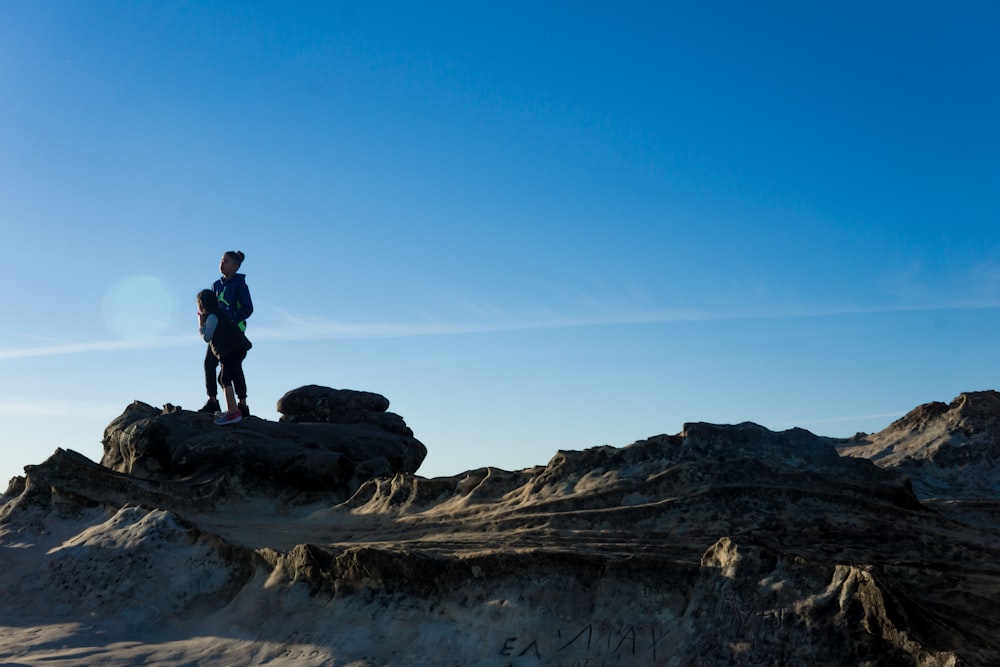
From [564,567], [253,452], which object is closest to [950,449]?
→ [564,567]

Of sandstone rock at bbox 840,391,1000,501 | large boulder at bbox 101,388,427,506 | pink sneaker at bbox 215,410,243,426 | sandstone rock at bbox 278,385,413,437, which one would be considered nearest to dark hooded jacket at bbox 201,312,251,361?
pink sneaker at bbox 215,410,243,426

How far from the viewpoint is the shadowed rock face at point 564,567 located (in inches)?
176

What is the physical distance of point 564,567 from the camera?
5250 mm

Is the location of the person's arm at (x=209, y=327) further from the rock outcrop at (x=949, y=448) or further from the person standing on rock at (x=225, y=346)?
the rock outcrop at (x=949, y=448)

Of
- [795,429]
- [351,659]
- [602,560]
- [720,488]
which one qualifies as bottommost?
[351,659]

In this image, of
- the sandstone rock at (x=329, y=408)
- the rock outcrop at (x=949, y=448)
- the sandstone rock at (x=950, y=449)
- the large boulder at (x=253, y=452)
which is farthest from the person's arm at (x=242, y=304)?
the rock outcrop at (x=949, y=448)

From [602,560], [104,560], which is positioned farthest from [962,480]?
[104,560]

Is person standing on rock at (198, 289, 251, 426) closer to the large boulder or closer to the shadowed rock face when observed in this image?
the large boulder

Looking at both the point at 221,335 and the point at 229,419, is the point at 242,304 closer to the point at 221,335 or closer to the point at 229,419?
the point at 221,335

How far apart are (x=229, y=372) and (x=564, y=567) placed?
8.08 m

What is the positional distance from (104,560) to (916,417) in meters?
9.77

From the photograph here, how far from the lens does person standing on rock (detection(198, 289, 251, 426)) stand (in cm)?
1192

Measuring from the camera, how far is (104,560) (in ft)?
23.7

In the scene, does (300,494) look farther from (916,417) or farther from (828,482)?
(916,417)
